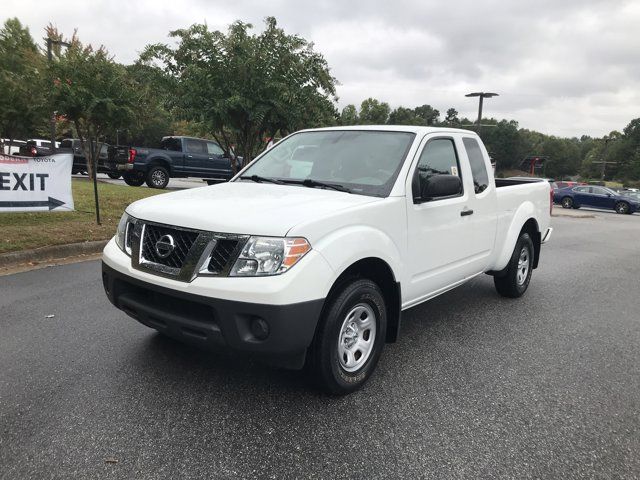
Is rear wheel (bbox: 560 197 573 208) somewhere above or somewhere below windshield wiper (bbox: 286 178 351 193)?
below

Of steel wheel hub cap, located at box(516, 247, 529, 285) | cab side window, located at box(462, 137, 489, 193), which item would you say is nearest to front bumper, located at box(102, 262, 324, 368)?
cab side window, located at box(462, 137, 489, 193)

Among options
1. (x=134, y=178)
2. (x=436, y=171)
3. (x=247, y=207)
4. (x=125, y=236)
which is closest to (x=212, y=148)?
(x=134, y=178)

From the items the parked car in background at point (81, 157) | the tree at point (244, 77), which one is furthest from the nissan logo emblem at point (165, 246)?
the parked car in background at point (81, 157)

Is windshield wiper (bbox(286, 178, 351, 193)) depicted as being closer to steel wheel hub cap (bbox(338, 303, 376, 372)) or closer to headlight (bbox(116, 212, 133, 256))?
steel wheel hub cap (bbox(338, 303, 376, 372))

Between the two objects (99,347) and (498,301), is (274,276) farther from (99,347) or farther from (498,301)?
(498,301)

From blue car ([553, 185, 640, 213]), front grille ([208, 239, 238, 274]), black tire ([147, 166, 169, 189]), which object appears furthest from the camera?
blue car ([553, 185, 640, 213])

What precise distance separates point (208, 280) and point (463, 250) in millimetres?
2464

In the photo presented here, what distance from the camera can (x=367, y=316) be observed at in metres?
3.29

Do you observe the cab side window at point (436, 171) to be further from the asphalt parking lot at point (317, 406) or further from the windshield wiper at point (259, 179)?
the asphalt parking lot at point (317, 406)

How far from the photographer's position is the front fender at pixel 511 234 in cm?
510

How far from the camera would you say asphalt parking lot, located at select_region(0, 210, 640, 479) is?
2.49 m

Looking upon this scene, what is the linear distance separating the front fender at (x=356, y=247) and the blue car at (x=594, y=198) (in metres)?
28.9

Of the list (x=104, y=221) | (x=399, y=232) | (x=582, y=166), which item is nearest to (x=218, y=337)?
(x=399, y=232)

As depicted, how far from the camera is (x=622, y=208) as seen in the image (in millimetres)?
27516
